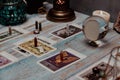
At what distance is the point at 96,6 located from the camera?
135 centimetres

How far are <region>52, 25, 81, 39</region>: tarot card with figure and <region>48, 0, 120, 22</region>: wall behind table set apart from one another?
0.18m

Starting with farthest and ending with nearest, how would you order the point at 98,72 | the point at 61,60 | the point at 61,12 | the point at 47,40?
1. the point at 61,12
2. the point at 47,40
3. the point at 61,60
4. the point at 98,72

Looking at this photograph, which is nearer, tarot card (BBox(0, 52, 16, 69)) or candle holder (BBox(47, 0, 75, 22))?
tarot card (BBox(0, 52, 16, 69))

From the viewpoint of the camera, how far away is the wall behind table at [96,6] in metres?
1.28

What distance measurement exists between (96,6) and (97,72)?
52 centimetres

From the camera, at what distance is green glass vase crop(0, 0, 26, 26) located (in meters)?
1.23

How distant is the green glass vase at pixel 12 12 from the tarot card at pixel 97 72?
0.47 m

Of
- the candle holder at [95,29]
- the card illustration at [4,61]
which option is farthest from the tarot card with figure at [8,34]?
the candle holder at [95,29]

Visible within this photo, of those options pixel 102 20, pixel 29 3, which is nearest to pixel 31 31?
pixel 29 3

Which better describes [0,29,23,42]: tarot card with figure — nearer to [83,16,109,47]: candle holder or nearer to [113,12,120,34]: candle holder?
[83,16,109,47]: candle holder

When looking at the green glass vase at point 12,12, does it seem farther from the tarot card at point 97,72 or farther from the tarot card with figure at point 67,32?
the tarot card at point 97,72

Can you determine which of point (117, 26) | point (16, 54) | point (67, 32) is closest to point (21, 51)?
point (16, 54)

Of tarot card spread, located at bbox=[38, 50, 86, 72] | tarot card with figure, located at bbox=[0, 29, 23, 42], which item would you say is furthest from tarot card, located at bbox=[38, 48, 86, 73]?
tarot card with figure, located at bbox=[0, 29, 23, 42]

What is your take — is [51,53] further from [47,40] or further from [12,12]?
[12,12]
